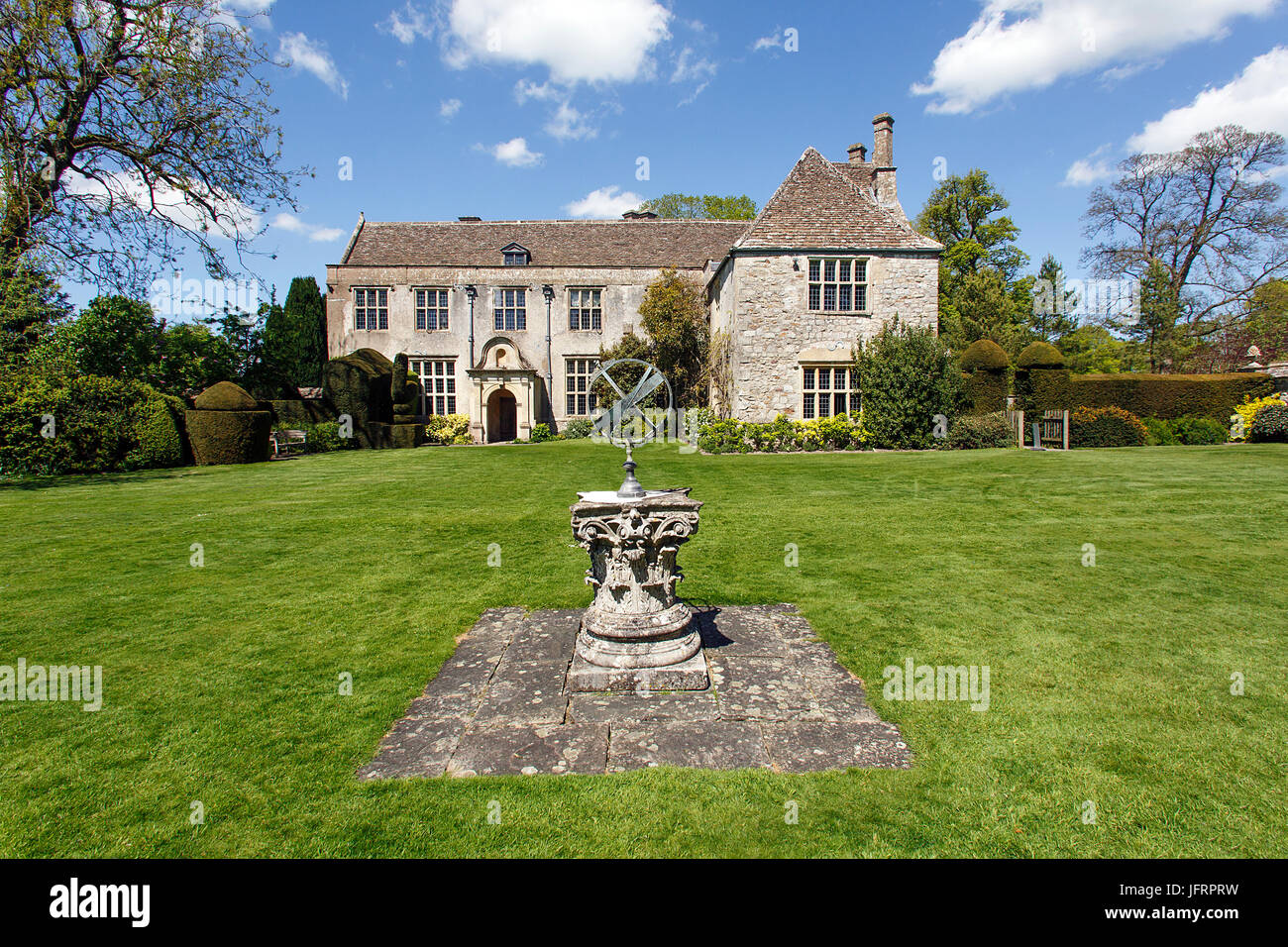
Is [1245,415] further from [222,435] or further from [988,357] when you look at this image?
[222,435]

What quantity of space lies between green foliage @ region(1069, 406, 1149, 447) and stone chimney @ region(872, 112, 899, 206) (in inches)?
448

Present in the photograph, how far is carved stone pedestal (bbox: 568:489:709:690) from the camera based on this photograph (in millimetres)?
4648

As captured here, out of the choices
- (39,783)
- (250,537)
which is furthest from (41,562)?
(39,783)

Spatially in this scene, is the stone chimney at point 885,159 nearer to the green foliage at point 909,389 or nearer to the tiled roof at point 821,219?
the tiled roof at point 821,219

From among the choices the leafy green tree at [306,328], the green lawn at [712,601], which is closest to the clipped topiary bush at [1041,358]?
the green lawn at [712,601]

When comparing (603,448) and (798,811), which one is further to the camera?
(603,448)

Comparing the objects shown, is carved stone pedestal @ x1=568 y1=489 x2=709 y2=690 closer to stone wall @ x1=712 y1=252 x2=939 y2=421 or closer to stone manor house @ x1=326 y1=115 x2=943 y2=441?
stone wall @ x1=712 y1=252 x2=939 y2=421

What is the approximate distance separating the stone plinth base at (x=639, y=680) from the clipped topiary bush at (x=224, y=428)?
62.8 feet

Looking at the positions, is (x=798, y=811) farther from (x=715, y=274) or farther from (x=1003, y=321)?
(x=1003, y=321)

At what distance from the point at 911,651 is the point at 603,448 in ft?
61.2

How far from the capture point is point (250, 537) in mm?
9562

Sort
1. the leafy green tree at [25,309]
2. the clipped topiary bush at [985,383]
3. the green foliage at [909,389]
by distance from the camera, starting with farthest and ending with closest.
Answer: the clipped topiary bush at [985,383] → the green foliage at [909,389] → the leafy green tree at [25,309]

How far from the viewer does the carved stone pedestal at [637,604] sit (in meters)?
4.65
